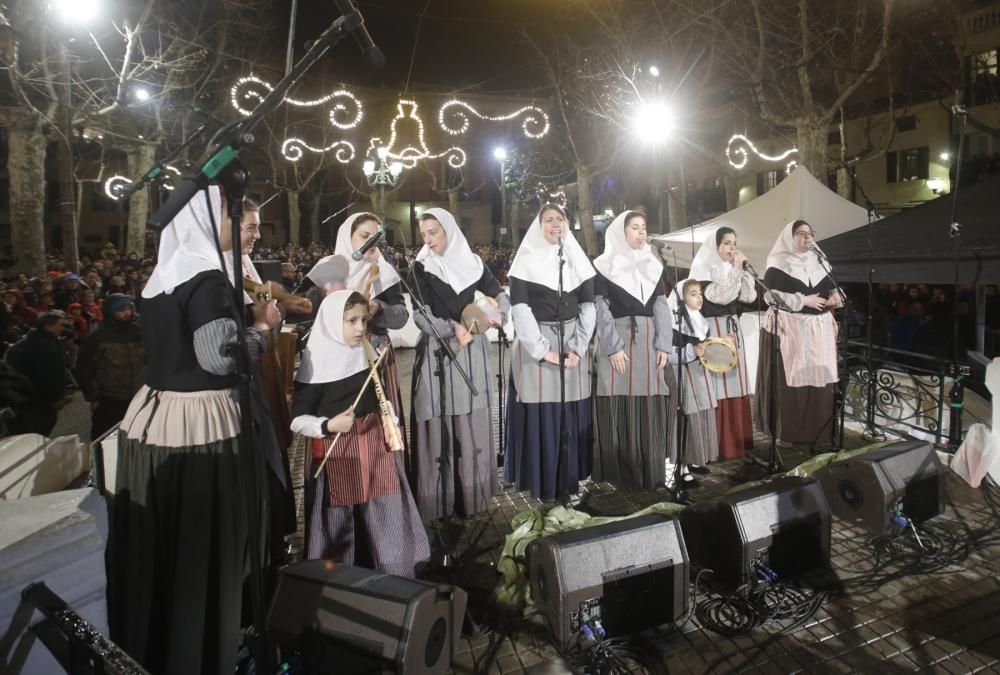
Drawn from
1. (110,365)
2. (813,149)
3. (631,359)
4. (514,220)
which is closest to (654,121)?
(813,149)

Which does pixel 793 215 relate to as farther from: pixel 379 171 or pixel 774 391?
pixel 379 171

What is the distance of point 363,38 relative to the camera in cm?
230

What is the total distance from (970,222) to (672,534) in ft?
17.7

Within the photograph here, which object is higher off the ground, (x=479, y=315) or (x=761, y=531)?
(x=479, y=315)

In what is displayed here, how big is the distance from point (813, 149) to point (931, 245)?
7.78 metres

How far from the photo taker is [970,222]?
6254mm

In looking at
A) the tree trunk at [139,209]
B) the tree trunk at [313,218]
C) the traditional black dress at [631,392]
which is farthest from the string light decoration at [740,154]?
the tree trunk at [313,218]

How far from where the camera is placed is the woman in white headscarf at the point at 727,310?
5.28 m

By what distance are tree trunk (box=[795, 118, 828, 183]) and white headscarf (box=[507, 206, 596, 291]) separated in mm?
10506

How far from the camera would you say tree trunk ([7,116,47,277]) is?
40.5ft

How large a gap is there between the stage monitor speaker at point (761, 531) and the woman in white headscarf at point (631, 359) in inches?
44.3

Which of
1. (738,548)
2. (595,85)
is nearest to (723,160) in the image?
(595,85)

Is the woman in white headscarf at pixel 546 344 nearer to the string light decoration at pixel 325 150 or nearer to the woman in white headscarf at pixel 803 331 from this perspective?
the woman in white headscarf at pixel 803 331

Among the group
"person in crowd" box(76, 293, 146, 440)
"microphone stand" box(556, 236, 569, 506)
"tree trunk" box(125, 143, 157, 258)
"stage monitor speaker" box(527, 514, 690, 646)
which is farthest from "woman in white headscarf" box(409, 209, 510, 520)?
"tree trunk" box(125, 143, 157, 258)
